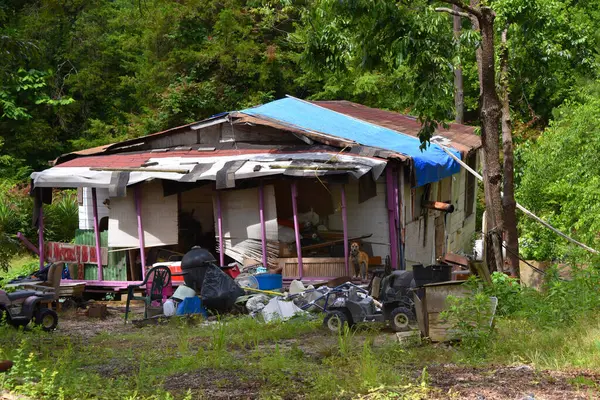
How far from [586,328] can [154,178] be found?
939cm

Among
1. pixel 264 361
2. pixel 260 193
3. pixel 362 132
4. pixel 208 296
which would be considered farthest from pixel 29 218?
pixel 264 361

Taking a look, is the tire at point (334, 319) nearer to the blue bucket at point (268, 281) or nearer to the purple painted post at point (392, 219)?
the blue bucket at point (268, 281)

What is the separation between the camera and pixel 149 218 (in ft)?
55.4

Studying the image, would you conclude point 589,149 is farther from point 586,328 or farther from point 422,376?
point 422,376

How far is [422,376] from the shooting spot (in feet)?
24.8

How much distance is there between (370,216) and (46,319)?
6.67 meters

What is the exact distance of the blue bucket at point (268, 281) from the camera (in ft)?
49.8

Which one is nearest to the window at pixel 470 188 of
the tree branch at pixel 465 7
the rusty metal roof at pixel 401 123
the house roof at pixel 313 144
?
the rusty metal roof at pixel 401 123

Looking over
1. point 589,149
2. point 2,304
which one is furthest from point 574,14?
point 2,304

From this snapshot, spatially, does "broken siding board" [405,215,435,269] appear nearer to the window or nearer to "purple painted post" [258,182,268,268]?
"purple painted post" [258,182,268,268]

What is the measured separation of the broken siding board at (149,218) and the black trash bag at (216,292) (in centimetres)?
304

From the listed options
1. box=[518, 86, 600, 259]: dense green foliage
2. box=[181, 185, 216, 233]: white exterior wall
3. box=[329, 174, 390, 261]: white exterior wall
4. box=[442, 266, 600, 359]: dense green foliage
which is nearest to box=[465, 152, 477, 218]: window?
box=[518, 86, 600, 259]: dense green foliage

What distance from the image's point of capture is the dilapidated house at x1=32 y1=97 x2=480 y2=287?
15.9 metres

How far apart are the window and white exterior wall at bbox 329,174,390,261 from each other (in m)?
7.22
